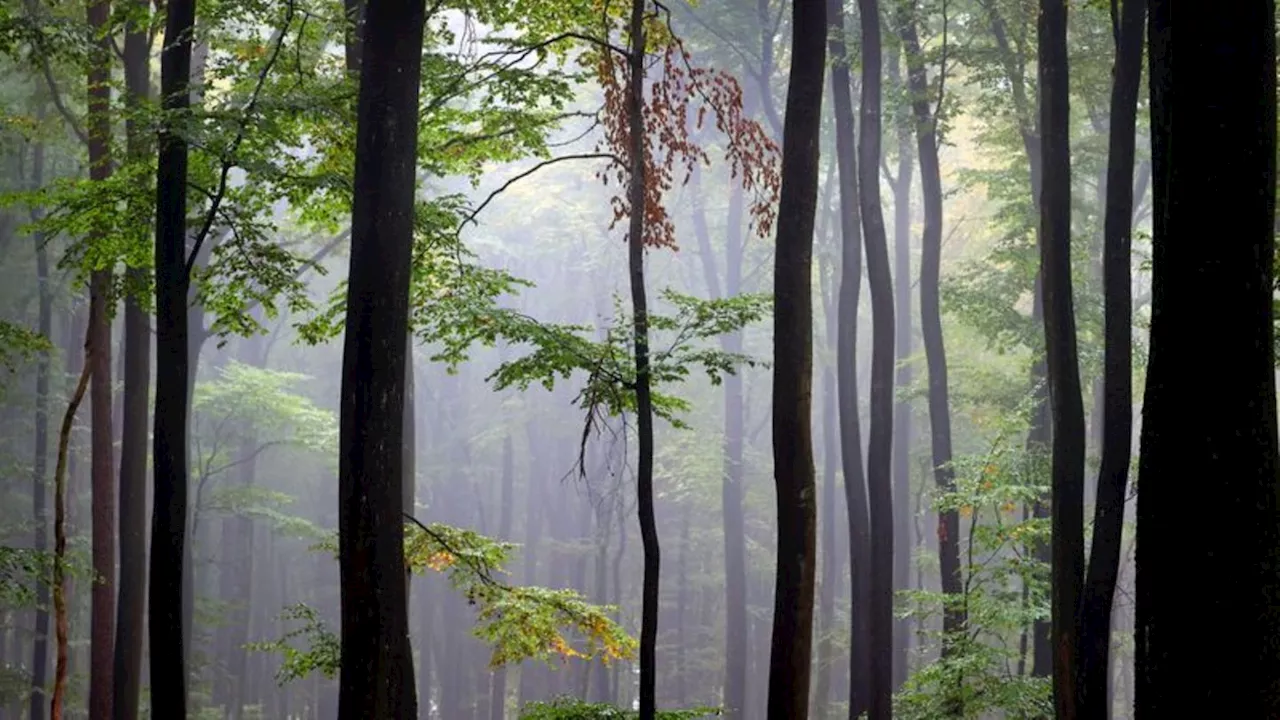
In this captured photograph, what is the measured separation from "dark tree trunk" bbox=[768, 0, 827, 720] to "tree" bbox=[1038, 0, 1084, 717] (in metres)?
2.75

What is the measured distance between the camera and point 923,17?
18188 millimetres

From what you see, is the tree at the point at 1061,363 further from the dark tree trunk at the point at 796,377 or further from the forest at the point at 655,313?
the dark tree trunk at the point at 796,377

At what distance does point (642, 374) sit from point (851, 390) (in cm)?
851

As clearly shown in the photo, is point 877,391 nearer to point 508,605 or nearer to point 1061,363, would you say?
point 1061,363

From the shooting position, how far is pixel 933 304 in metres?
19.6

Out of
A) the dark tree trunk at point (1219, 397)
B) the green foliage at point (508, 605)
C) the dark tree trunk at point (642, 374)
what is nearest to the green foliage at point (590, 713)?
the dark tree trunk at point (642, 374)

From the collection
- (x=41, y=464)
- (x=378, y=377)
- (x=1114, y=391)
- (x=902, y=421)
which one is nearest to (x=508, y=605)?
(x=378, y=377)

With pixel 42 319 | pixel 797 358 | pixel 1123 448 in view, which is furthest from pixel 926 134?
pixel 42 319

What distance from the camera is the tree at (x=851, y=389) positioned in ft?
52.6

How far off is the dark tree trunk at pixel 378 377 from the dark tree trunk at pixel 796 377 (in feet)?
9.67

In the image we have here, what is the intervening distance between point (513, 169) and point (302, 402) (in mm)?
21504

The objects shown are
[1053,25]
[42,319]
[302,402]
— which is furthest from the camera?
[302,402]

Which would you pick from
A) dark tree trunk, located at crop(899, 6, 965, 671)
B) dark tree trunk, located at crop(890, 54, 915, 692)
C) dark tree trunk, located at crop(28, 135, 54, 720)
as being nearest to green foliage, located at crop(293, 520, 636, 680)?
dark tree trunk, located at crop(899, 6, 965, 671)

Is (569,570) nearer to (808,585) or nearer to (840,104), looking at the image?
(840,104)
